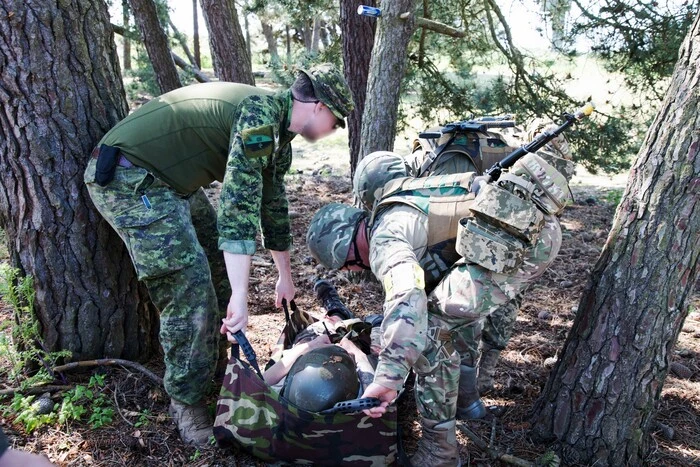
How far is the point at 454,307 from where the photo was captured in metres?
2.62

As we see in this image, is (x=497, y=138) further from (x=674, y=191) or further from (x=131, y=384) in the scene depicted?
(x=131, y=384)

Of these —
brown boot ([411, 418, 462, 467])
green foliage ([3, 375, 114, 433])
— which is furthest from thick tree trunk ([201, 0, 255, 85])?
brown boot ([411, 418, 462, 467])

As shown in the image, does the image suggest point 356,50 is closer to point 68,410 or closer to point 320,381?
point 320,381

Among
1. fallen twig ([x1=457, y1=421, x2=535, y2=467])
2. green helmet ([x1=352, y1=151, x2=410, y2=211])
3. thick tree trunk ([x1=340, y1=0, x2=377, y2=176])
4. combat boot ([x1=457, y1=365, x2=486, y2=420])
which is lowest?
fallen twig ([x1=457, y1=421, x2=535, y2=467])

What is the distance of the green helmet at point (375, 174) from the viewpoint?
10.3 feet

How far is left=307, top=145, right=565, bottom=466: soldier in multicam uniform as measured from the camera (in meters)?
2.41

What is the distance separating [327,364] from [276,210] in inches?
37.7

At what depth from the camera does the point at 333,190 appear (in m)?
7.59

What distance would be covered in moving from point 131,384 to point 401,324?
5.56 feet

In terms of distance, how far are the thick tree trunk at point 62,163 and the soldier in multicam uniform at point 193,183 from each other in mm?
303

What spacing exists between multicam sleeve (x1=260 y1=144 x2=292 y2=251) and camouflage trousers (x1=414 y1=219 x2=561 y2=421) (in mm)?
1005

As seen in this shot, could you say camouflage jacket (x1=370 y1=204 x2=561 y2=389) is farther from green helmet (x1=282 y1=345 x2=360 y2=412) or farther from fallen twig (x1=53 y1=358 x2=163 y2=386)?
fallen twig (x1=53 y1=358 x2=163 y2=386)

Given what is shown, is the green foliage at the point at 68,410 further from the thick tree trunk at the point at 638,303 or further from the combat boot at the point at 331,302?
the thick tree trunk at the point at 638,303

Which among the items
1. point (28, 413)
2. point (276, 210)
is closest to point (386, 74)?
point (276, 210)
